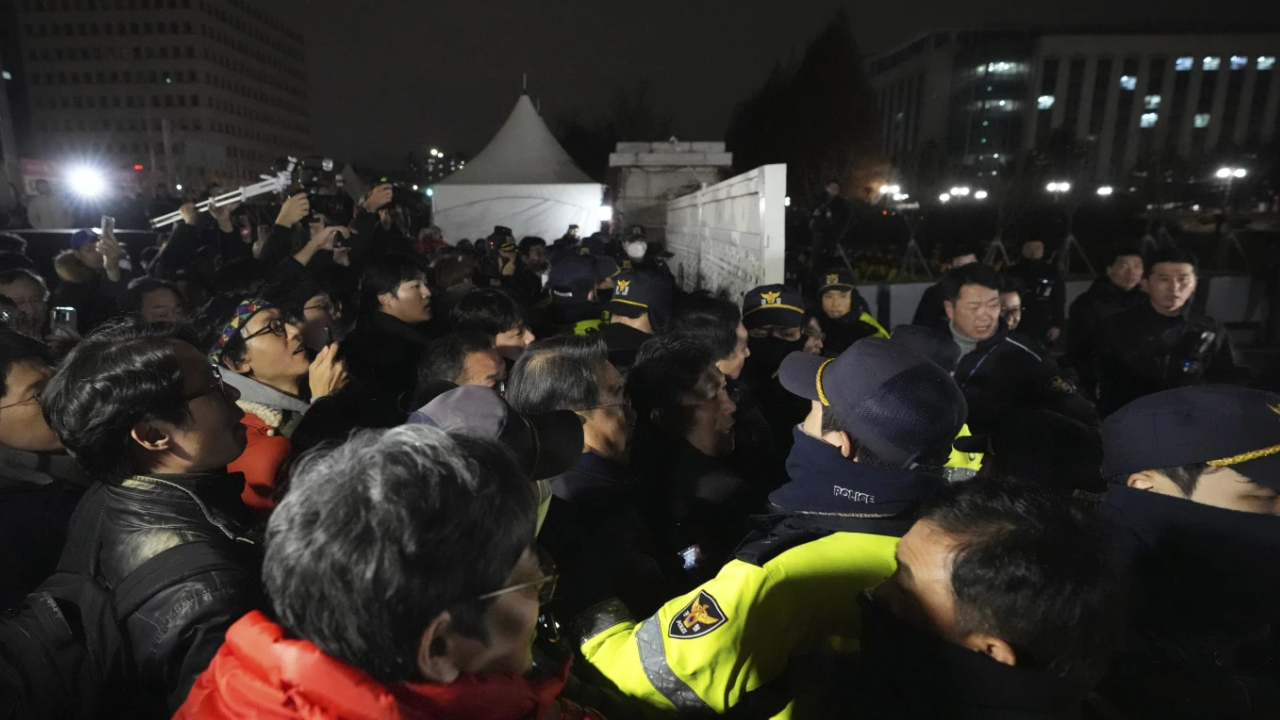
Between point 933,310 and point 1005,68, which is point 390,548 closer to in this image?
point 933,310

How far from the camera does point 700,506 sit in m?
2.34

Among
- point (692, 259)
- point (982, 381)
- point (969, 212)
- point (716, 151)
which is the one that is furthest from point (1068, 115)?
point (982, 381)

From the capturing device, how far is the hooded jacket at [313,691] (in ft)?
3.19

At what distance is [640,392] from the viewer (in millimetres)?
2752

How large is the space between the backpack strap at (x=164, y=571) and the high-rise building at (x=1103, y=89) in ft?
241

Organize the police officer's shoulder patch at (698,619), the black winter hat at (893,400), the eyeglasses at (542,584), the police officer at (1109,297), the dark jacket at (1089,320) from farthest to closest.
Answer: the police officer at (1109,297)
the dark jacket at (1089,320)
the black winter hat at (893,400)
the police officer's shoulder patch at (698,619)
the eyeglasses at (542,584)

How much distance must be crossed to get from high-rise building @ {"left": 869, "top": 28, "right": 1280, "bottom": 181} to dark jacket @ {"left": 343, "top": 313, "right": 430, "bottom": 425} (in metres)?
71.1

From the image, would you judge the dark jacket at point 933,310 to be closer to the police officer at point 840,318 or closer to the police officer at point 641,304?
the police officer at point 840,318

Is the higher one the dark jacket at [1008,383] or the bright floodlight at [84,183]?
the bright floodlight at [84,183]

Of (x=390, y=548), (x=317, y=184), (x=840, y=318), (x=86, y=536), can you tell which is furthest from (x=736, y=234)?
(x=390, y=548)

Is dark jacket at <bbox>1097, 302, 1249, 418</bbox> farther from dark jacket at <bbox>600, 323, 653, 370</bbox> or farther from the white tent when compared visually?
the white tent

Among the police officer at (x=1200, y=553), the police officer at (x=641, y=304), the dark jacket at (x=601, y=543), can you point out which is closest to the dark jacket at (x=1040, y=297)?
the police officer at (x=641, y=304)

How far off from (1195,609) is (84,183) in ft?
124

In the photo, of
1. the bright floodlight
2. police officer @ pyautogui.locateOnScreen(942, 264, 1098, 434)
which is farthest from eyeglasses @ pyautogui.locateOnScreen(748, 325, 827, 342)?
the bright floodlight
